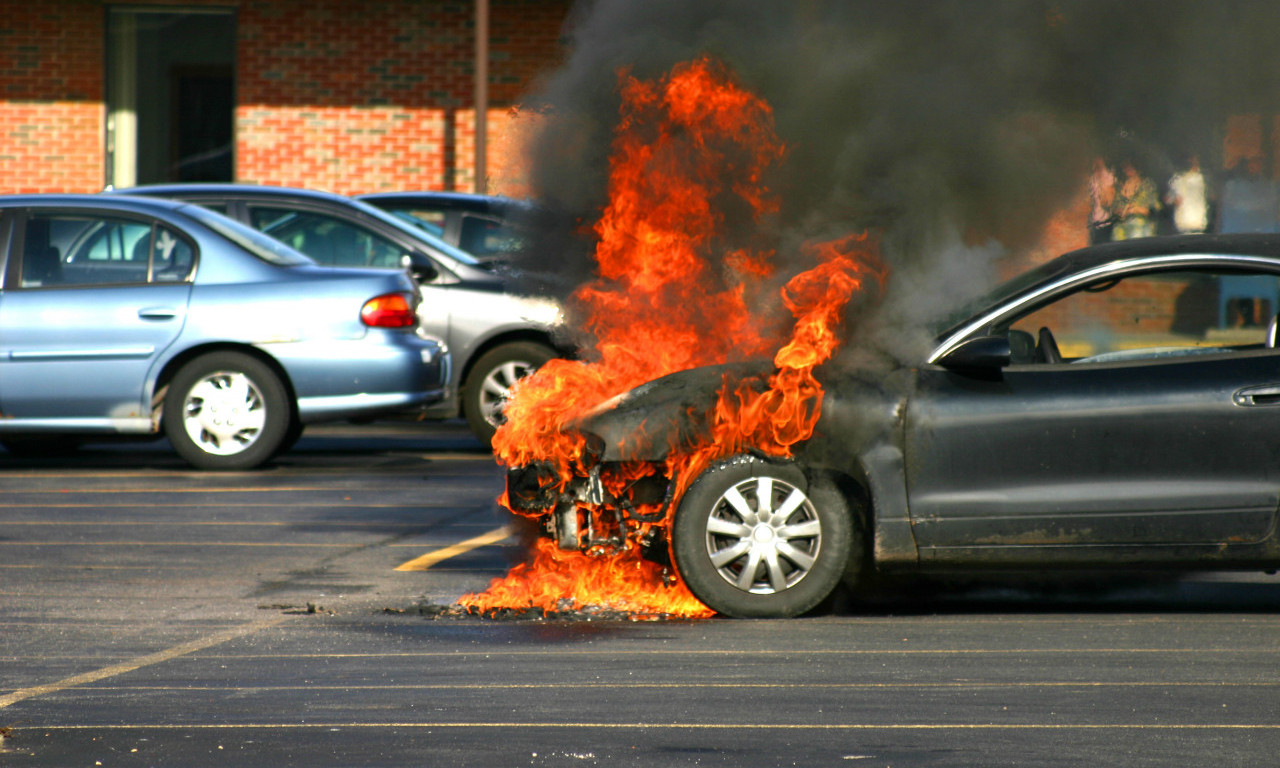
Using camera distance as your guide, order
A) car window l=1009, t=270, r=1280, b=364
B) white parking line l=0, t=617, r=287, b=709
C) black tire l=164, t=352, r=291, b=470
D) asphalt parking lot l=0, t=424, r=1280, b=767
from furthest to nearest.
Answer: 1. black tire l=164, t=352, r=291, b=470
2. car window l=1009, t=270, r=1280, b=364
3. white parking line l=0, t=617, r=287, b=709
4. asphalt parking lot l=0, t=424, r=1280, b=767

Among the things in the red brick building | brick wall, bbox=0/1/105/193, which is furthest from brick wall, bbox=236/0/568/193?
brick wall, bbox=0/1/105/193

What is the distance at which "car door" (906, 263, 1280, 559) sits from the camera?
632cm

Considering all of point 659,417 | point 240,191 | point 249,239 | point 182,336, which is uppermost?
point 240,191

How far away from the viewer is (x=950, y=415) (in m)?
6.38

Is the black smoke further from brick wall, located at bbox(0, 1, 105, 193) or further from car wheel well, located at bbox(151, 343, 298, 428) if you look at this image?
brick wall, located at bbox(0, 1, 105, 193)

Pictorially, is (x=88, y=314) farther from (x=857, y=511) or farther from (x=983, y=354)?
(x=983, y=354)

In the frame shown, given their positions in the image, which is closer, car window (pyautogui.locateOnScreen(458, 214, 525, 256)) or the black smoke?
the black smoke

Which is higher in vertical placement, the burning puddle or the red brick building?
the red brick building

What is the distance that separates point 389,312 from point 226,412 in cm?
119

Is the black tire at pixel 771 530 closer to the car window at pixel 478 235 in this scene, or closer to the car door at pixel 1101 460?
the car door at pixel 1101 460

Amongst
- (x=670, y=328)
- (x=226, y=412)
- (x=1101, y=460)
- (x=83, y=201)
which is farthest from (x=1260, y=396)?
(x=83, y=201)

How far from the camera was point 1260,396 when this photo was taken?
6309mm

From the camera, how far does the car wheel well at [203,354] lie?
428 inches

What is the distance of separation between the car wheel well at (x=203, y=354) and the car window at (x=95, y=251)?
48 cm
